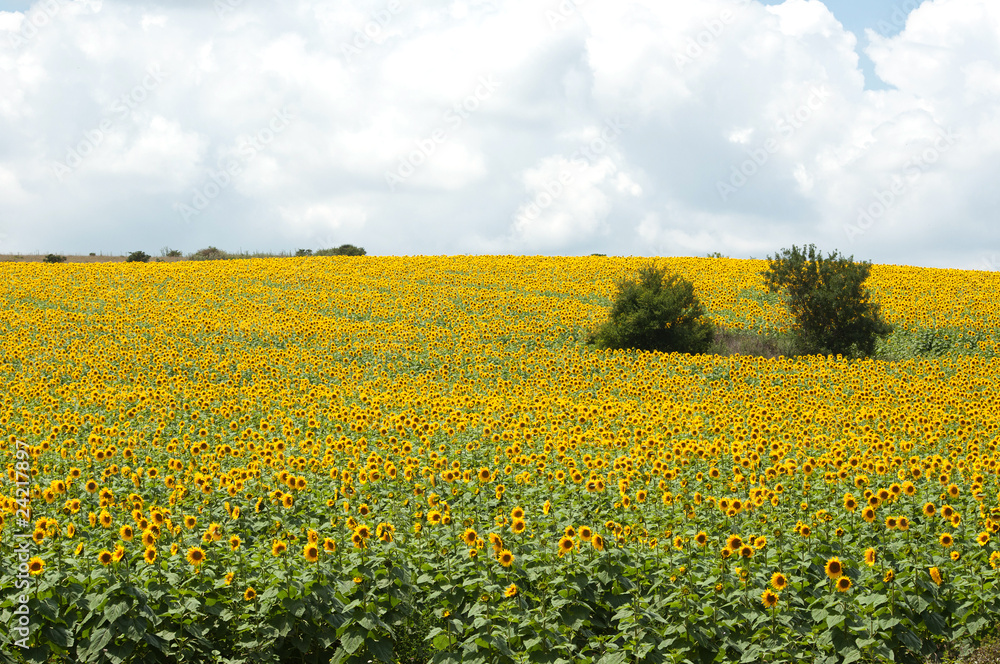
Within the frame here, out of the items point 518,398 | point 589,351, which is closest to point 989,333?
point 589,351

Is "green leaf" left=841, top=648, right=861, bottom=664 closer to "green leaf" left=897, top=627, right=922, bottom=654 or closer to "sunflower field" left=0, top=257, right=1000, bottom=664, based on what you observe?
"sunflower field" left=0, top=257, right=1000, bottom=664

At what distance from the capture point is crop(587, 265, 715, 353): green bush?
26219mm

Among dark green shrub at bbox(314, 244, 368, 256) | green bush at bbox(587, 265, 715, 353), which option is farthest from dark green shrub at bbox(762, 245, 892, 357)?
dark green shrub at bbox(314, 244, 368, 256)

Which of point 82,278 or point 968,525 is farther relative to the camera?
point 82,278

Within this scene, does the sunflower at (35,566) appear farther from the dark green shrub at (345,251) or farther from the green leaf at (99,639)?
the dark green shrub at (345,251)

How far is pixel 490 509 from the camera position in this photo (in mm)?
10078

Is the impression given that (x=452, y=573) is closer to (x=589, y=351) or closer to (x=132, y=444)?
(x=132, y=444)

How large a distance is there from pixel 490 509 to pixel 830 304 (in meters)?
21.8

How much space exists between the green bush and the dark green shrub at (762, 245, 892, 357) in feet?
12.5

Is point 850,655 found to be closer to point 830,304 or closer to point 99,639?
point 99,639

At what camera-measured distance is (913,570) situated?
24.8 feet

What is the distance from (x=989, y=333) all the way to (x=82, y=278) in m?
39.5

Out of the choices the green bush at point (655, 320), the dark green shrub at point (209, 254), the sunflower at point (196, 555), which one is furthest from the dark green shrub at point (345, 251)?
the sunflower at point (196, 555)

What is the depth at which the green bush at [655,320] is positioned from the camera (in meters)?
26.2
